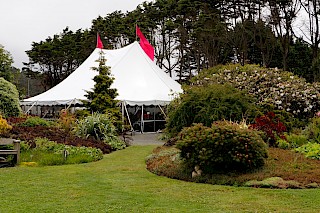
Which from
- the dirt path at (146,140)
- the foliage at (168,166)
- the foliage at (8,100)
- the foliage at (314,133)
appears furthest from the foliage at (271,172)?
the foliage at (8,100)

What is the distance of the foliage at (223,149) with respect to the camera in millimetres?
7758

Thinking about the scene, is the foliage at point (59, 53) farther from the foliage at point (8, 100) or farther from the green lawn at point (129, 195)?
the green lawn at point (129, 195)

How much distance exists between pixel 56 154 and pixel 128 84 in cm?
1274

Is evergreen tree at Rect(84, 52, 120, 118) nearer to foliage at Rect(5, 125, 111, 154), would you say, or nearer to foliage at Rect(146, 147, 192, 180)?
foliage at Rect(5, 125, 111, 154)

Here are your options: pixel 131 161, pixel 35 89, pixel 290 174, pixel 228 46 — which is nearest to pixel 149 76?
pixel 228 46

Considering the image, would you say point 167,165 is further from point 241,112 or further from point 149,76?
point 149,76

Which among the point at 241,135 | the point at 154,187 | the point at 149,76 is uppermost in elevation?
the point at 149,76

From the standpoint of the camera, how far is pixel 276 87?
1625 centimetres

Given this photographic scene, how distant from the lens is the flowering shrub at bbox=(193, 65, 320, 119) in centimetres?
1556

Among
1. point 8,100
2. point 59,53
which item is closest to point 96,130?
point 8,100

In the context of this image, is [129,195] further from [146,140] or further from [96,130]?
[146,140]

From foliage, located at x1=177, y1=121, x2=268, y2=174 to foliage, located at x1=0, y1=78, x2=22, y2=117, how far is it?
10649 millimetres

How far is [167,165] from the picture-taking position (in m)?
8.98

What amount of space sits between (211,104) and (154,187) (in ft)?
23.3
